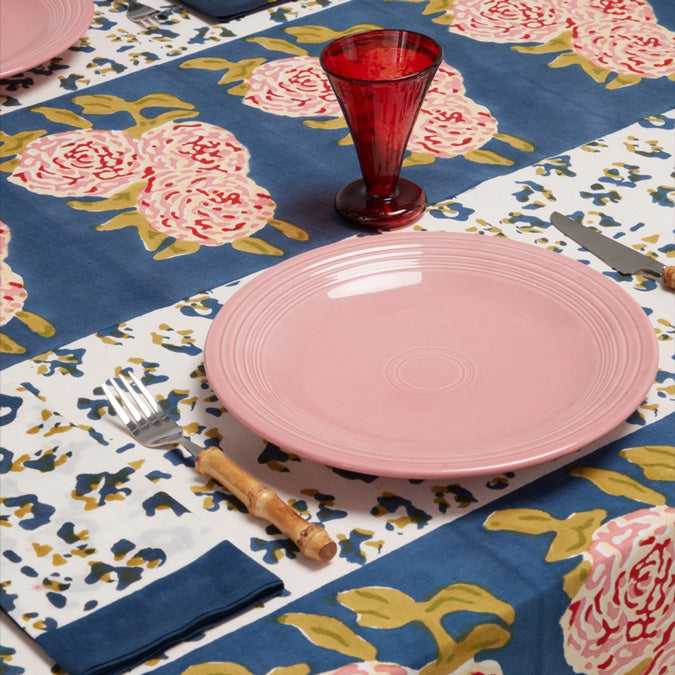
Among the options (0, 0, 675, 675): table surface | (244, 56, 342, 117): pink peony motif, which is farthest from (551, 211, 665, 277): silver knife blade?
(244, 56, 342, 117): pink peony motif

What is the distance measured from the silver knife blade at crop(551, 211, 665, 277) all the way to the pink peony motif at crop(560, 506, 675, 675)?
0.31 metres

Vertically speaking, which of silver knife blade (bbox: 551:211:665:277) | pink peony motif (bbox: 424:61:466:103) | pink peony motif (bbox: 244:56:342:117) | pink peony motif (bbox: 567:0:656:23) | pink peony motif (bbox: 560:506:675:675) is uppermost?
pink peony motif (bbox: 567:0:656:23)

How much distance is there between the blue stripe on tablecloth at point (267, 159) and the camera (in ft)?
3.71

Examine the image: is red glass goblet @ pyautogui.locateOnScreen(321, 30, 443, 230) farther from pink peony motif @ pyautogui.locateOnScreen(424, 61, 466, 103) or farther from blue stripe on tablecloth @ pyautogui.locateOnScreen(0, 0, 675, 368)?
pink peony motif @ pyautogui.locateOnScreen(424, 61, 466, 103)

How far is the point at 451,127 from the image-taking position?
1.36 metres

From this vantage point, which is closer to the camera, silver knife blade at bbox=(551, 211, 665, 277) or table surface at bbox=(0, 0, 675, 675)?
table surface at bbox=(0, 0, 675, 675)

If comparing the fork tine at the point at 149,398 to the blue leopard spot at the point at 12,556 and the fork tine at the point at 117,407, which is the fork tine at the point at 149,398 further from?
the blue leopard spot at the point at 12,556

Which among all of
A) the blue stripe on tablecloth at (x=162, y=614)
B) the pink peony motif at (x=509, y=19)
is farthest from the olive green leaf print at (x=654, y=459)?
the pink peony motif at (x=509, y=19)

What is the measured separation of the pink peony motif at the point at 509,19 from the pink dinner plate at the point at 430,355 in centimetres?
59

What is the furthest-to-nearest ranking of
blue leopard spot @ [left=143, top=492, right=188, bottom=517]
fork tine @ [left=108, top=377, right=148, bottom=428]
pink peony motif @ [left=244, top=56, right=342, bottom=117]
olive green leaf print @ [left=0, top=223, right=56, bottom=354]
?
pink peony motif @ [left=244, top=56, right=342, bottom=117] → olive green leaf print @ [left=0, top=223, right=56, bottom=354] → fork tine @ [left=108, top=377, right=148, bottom=428] → blue leopard spot @ [left=143, top=492, right=188, bottom=517]

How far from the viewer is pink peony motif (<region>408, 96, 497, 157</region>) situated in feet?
4.35

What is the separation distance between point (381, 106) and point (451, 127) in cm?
26

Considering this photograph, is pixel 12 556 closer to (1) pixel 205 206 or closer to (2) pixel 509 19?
(1) pixel 205 206

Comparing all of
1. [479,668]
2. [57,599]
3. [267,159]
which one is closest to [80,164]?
[267,159]
